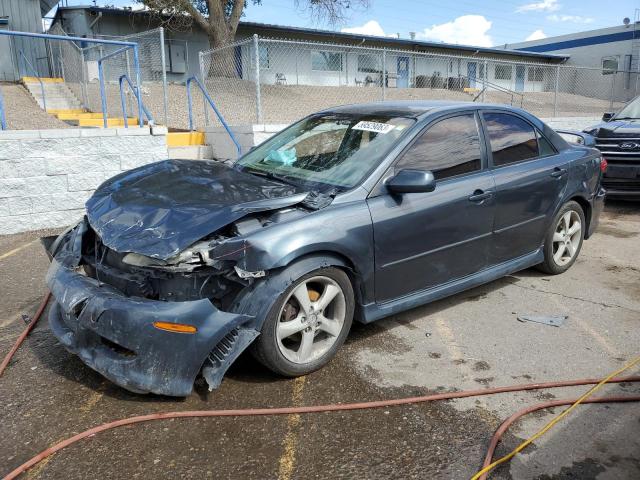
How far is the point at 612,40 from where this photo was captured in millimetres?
34156

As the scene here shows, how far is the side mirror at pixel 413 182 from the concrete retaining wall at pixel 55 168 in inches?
213

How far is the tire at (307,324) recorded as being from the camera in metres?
2.99

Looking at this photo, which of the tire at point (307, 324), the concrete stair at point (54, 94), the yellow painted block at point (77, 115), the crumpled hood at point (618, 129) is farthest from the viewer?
the concrete stair at point (54, 94)

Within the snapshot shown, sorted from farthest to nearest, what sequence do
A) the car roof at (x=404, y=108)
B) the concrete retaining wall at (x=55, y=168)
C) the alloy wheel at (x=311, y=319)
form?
the concrete retaining wall at (x=55, y=168) → the car roof at (x=404, y=108) → the alloy wheel at (x=311, y=319)

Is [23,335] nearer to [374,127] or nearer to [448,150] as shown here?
[374,127]

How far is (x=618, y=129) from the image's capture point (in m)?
8.30

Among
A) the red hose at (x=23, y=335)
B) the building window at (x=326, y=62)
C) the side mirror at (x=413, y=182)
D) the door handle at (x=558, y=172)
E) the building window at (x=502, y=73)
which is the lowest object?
the red hose at (x=23, y=335)

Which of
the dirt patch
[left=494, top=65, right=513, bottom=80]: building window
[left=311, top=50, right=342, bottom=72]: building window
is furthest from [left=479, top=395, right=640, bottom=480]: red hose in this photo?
[left=494, top=65, right=513, bottom=80]: building window

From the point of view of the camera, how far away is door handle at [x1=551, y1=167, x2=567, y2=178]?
4605 millimetres

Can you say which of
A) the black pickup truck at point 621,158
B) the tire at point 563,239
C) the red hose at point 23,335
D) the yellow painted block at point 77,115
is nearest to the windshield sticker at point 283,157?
the red hose at point 23,335

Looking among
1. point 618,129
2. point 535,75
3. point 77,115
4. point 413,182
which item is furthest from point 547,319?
point 535,75

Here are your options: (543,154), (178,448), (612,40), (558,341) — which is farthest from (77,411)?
(612,40)

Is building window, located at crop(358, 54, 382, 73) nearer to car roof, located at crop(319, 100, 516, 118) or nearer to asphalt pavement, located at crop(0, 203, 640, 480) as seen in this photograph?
car roof, located at crop(319, 100, 516, 118)

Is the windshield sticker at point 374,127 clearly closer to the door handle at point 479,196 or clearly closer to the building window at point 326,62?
the door handle at point 479,196
